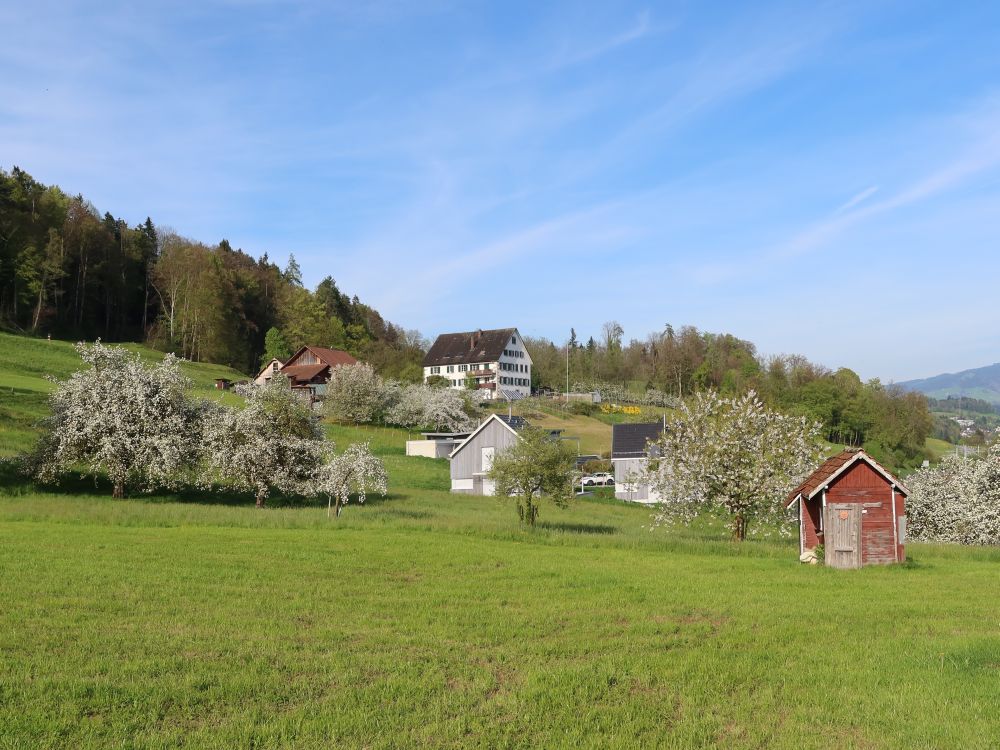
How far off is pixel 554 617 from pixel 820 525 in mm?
16765

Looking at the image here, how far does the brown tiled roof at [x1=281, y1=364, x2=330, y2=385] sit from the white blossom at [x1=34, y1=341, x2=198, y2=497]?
62405 millimetres

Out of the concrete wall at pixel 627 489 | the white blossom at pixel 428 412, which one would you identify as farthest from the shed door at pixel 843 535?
the white blossom at pixel 428 412

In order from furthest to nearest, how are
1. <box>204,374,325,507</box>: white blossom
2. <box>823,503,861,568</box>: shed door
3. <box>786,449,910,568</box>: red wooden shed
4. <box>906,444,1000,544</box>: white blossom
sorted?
1. <box>906,444,1000,544</box>: white blossom
2. <box>204,374,325,507</box>: white blossom
3. <box>786,449,910,568</box>: red wooden shed
4. <box>823,503,861,568</box>: shed door

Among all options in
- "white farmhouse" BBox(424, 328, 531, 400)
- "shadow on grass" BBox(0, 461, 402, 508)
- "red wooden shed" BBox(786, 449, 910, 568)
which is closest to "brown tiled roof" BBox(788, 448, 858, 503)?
"red wooden shed" BBox(786, 449, 910, 568)

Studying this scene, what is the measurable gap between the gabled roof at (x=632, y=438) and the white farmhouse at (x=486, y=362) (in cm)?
5962

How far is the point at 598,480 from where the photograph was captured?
7350cm

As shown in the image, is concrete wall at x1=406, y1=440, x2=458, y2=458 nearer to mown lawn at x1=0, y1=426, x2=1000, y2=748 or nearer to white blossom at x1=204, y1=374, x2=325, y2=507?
white blossom at x1=204, y1=374, x2=325, y2=507

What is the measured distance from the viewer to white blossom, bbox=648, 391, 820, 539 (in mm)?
36312

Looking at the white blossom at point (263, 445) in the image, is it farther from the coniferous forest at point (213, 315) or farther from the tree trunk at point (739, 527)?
the coniferous forest at point (213, 315)

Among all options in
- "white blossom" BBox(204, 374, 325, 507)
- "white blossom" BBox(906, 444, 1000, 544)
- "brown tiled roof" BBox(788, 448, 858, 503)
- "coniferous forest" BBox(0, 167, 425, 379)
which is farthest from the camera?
"coniferous forest" BBox(0, 167, 425, 379)

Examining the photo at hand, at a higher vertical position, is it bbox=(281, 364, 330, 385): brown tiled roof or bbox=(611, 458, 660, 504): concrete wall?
bbox=(281, 364, 330, 385): brown tiled roof

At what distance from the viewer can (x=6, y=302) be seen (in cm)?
10500

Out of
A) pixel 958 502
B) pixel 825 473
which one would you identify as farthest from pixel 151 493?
pixel 958 502

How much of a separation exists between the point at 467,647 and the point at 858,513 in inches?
782
